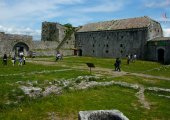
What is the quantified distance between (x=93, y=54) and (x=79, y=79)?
1610 inches

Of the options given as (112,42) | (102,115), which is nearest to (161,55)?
(112,42)

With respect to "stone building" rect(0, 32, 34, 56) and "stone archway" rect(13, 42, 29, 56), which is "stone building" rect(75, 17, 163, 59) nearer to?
"stone building" rect(0, 32, 34, 56)

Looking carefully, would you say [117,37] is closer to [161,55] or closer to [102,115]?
[161,55]

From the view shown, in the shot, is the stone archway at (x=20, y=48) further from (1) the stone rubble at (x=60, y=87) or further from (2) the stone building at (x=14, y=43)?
(1) the stone rubble at (x=60, y=87)

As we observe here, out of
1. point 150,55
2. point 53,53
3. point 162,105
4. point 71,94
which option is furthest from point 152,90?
point 53,53

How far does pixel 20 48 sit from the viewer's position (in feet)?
184

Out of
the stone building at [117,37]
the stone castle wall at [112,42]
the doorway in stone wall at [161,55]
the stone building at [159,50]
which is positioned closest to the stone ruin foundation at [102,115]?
the stone building at [159,50]

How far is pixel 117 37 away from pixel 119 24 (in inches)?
119

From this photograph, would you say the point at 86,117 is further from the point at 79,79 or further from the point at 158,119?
the point at 79,79

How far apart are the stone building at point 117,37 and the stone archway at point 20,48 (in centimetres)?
1542

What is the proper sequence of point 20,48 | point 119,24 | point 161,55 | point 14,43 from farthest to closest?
point 119,24, point 20,48, point 14,43, point 161,55

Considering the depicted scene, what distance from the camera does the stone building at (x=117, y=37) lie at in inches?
2181

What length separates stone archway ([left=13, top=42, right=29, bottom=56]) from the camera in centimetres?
5496

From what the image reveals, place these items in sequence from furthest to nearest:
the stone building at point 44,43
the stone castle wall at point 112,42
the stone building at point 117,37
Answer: the stone castle wall at point 112,42, the stone building at point 117,37, the stone building at point 44,43
